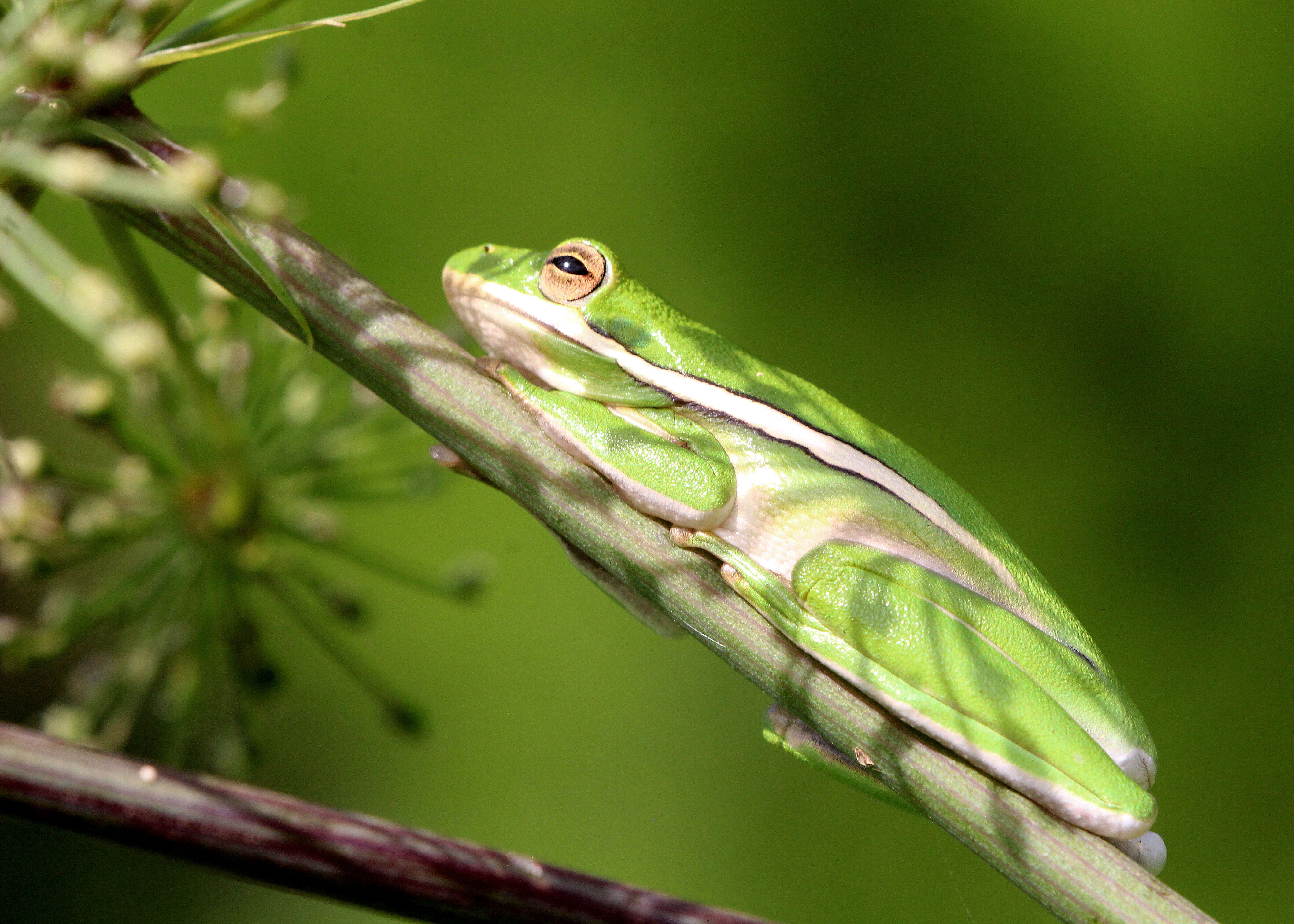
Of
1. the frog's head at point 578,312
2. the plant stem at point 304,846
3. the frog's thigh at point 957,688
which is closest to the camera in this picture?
the plant stem at point 304,846

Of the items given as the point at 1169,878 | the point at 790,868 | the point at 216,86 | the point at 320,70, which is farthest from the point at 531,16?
the point at 1169,878

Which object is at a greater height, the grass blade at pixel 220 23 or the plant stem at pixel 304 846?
the grass blade at pixel 220 23

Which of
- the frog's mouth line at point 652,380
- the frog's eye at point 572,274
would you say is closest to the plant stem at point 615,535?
the frog's mouth line at point 652,380

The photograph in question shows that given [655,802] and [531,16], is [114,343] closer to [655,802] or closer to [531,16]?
[655,802]

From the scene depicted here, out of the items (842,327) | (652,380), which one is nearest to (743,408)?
(652,380)

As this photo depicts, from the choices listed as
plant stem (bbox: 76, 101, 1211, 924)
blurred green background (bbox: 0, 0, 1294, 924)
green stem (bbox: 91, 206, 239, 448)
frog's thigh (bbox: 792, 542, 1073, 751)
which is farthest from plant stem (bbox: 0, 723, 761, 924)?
blurred green background (bbox: 0, 0, 1294, 924)

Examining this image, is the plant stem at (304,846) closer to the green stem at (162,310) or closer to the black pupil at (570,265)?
the green stem at (162,310)
